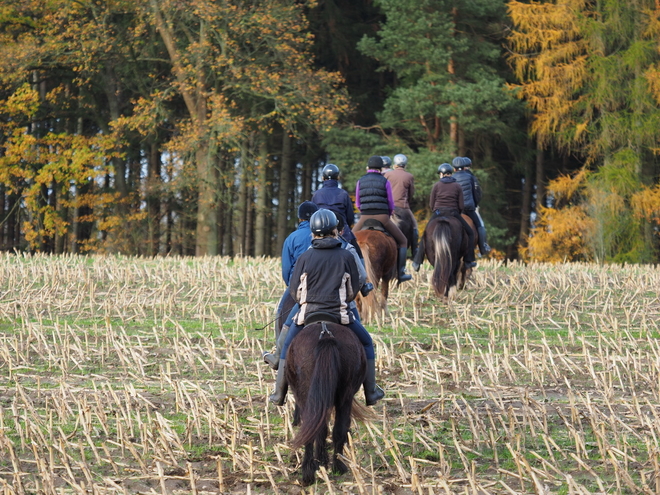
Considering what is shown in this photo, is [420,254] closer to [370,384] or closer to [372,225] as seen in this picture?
[372,225]

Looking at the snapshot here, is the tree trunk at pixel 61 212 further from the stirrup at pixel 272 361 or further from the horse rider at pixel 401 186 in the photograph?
the stirrup at pixel 272 361

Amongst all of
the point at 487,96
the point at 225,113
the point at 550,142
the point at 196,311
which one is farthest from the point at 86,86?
the point at 196,311

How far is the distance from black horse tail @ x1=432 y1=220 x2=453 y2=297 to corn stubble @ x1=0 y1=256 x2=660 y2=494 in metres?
0.31

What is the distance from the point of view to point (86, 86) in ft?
109

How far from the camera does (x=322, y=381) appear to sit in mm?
5895

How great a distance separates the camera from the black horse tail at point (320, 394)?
229 inches

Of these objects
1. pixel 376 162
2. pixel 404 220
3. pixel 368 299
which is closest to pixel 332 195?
pixel 368 299

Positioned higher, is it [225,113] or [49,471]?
[225,113]

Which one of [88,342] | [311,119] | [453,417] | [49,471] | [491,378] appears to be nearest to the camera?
[49,471]

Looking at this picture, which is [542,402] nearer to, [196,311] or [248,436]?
[248,436]

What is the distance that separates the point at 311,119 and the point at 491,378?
21634 millimetres

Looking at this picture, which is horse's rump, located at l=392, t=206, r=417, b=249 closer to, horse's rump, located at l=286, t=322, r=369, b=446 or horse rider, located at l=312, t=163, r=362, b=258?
horse rider, located at l=312, t=163, r=362, b=258

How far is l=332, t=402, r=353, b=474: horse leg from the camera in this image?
6164 mm

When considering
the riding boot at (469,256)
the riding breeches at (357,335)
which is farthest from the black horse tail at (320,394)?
the riding boot at (469,256)
